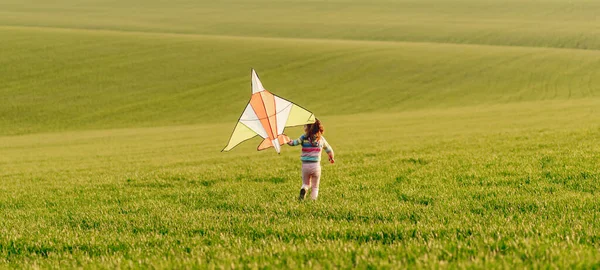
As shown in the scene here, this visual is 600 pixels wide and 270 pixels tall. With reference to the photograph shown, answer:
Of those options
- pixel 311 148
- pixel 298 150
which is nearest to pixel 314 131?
pixel 311 148

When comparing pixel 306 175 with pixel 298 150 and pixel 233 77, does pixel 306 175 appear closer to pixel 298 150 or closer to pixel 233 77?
pixel 298 150

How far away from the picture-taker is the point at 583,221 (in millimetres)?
6258

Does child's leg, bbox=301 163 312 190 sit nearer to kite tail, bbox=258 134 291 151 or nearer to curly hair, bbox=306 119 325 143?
curly hair, bbox=306 119 325 143

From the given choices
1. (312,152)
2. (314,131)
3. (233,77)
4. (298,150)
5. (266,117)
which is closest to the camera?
(266,117)

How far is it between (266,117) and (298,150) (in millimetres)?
13611

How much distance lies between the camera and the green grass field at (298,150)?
5.88 m

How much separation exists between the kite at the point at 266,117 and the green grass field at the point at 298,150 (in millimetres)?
1143

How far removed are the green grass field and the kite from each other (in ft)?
3.75

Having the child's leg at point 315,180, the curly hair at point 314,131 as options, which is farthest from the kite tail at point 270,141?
the child's leg at point 315,180

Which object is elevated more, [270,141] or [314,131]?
[314,131]

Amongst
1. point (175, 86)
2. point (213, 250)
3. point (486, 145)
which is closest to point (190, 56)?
point (175, 86)

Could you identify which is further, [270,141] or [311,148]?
[311,148]

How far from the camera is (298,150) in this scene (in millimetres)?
22375

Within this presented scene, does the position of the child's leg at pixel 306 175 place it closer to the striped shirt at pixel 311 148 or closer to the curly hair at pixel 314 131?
the striped shirt at pixel 311 148
